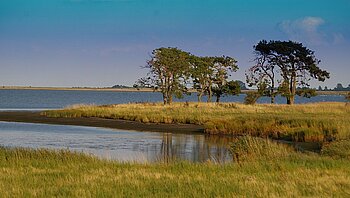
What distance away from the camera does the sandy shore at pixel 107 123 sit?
136ft

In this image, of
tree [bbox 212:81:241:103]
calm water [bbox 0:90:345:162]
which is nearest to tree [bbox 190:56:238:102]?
tree [bbox 212:81:241:103]

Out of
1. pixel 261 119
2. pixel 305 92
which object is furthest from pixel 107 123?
pixel 305 92

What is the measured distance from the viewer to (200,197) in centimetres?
1127

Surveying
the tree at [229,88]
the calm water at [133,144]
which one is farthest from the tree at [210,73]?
the calm water at [133,144]

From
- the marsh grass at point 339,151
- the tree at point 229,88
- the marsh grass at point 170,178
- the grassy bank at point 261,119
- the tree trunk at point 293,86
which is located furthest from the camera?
the tree at point 229,88

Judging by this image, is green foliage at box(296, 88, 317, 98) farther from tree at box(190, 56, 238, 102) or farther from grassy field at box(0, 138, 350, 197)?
grassy field at box(0, 138, 350, 197)

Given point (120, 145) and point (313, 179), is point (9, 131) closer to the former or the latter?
point (120, 145)

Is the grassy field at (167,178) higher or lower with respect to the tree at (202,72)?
lower

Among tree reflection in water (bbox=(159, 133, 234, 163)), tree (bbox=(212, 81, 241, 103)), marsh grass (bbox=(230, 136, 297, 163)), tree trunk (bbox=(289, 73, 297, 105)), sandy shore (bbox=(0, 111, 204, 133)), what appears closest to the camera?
marsh grass (bbox=(230, 136, 297, 163))

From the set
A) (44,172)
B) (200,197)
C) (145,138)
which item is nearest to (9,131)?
(145,138)

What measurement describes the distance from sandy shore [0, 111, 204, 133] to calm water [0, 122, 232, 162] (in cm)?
327

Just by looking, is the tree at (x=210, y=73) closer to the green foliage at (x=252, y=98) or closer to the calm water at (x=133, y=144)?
the green foliage at (x=252, y=98)

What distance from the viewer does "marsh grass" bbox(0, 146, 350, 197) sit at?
11.8m

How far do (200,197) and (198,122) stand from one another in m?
33.2
